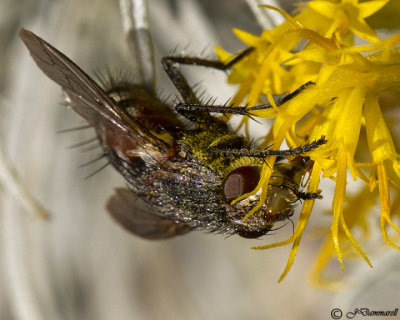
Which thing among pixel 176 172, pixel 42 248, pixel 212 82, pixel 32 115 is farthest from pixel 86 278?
pixel 176 172

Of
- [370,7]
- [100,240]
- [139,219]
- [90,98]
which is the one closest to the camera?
[370,7]

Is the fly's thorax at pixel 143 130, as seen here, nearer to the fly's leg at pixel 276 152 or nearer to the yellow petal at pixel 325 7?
the fly's leg at pixel 276 152

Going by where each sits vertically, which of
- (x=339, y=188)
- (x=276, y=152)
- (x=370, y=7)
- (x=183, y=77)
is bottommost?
(x=339, y=188)

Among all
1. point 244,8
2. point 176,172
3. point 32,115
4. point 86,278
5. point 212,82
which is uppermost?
point 32,115

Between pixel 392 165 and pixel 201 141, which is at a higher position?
pixel 201 141

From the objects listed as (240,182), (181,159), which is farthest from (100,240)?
(240,182)

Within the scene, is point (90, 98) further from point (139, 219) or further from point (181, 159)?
point (139, 219)

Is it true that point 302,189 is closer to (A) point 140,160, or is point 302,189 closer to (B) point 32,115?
(A) point 140,160

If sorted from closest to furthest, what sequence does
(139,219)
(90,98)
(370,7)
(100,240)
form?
(370,7)
(90,98)
(139,219)
(100,240)
